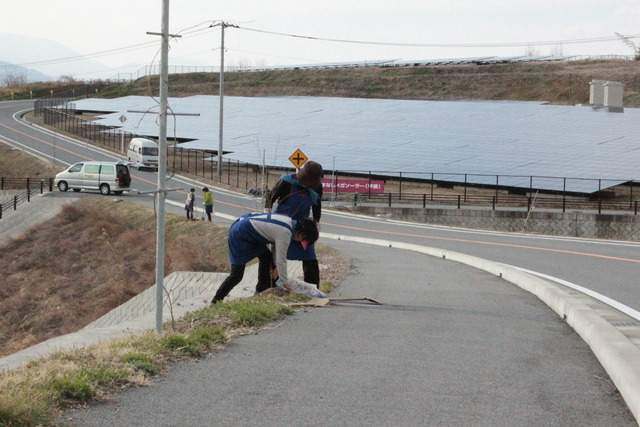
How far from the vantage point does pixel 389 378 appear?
5.92m

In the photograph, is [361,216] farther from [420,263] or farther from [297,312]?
[297,312]

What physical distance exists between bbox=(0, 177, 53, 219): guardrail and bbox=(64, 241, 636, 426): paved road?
33.8 m

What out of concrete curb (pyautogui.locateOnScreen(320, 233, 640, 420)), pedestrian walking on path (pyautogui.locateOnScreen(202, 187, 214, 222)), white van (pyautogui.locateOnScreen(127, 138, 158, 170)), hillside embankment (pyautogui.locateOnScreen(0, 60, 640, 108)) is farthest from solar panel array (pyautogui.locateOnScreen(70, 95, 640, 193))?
concrete curb (pyautogui.locateOnScreen(320, 233, 640, 420))

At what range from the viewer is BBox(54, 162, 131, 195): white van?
138ft

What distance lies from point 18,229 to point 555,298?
3113 cm

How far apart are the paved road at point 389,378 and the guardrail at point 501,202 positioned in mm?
24779

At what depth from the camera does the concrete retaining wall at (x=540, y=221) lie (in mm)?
31062

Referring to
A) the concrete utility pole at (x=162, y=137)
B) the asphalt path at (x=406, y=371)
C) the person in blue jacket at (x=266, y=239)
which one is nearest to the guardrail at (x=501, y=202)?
the asphalt path at (x=406, y=371)

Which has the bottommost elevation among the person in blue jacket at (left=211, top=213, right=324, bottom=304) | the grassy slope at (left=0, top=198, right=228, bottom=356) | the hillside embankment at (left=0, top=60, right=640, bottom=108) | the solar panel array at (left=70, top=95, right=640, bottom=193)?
the grassy slope at (left=0, top=198, right=228, bottom=356)

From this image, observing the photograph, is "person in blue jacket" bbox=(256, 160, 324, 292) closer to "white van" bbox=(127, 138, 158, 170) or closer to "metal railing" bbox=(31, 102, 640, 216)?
"metal railing" bbox=(31, 102, 640, 216)

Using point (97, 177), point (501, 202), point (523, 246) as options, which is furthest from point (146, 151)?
point (523, 246)

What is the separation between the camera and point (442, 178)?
133 feet

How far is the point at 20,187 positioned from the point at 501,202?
27.3m

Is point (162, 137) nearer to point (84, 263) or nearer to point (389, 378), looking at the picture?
point (389, 378)
